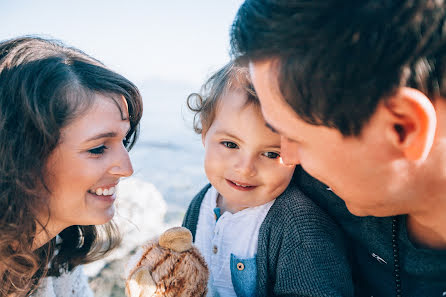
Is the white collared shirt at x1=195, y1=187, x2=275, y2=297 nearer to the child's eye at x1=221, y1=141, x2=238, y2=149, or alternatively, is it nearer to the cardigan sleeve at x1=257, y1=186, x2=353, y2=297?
the cardigan sleeve at x1=257, y1=186, x2=353, y2=297

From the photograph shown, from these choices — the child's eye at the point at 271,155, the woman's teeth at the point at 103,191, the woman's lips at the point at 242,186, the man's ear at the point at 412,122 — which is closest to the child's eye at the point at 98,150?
the woman's teeth at the point at 103,191

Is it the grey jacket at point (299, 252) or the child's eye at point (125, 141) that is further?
the child's eye at point (125, 141)

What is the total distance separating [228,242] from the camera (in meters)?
1.89

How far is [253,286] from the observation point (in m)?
1.72

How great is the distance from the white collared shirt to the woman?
0.58m

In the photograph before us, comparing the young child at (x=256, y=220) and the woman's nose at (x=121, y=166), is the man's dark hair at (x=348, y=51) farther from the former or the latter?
the woman's nose at (x=121, y=166)

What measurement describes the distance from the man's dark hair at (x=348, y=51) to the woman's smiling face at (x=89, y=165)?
35.6 inches

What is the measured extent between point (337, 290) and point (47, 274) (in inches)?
66.7

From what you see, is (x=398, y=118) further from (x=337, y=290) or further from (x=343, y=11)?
(x=337, y=290)

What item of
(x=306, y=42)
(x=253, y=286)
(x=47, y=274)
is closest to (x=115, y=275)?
(x=47, y=274)

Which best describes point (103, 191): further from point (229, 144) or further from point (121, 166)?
point (229, 144)

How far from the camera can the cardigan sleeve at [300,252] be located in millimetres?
1516

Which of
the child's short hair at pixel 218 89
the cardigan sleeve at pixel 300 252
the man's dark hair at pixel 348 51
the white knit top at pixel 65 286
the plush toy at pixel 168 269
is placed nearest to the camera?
the man's dark hair at pixel 348 51

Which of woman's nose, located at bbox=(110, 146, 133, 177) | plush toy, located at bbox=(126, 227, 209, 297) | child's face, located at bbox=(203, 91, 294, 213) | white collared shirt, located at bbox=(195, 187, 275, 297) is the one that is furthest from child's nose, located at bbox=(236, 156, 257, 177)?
woman's nose, located at bbox=(110, 146, 133, 177)
